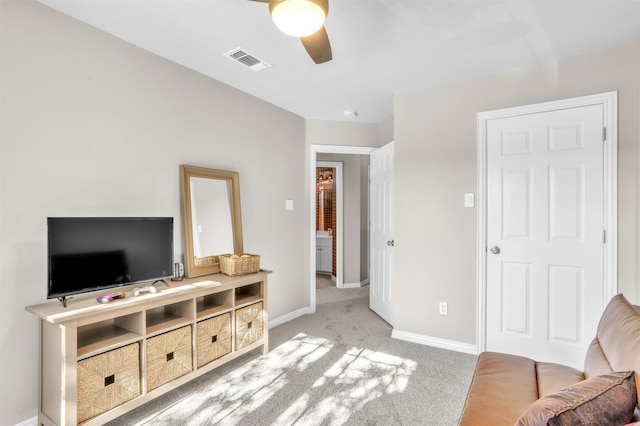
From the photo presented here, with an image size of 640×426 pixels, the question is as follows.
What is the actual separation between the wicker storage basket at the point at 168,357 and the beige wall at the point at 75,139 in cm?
61

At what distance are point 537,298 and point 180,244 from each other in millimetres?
2942

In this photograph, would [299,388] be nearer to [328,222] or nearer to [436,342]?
[436,342]

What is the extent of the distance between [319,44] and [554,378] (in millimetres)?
2018

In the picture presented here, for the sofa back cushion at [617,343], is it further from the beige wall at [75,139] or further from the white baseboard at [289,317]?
the white baseboard at [289,317]

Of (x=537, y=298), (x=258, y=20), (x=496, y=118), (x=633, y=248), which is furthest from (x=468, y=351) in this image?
(x=258, y=20)

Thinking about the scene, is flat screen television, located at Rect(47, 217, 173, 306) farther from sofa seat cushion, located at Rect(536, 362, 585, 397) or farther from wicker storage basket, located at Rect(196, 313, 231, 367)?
sofa seat cushion, located at Rect(536, 362, 585, 397)

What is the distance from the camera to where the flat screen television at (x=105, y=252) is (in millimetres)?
1832

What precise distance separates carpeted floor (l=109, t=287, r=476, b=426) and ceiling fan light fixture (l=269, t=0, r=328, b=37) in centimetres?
217

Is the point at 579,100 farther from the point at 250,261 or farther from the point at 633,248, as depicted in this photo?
the point at 250,261

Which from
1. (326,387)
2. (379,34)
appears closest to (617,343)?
(326,387)

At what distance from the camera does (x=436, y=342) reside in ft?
10.2

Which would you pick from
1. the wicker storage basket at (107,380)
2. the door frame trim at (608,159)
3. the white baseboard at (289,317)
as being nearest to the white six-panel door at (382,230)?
the white baseboard at (289,317)

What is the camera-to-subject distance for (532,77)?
8.88 ft

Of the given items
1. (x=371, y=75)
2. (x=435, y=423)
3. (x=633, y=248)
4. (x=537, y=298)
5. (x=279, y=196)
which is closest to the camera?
(x=435, y=423)
